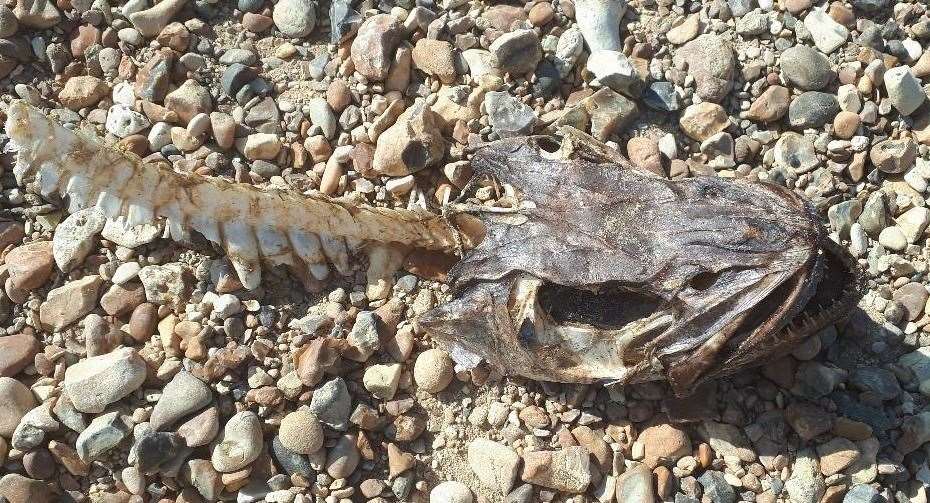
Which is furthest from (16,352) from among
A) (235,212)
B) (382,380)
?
(382,380)

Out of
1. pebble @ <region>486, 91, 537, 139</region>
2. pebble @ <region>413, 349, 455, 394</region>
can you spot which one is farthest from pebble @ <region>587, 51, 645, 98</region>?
pebble @ <region>413, 349, 455, 394</region>

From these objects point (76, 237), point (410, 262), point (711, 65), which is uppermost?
point (711, 65)

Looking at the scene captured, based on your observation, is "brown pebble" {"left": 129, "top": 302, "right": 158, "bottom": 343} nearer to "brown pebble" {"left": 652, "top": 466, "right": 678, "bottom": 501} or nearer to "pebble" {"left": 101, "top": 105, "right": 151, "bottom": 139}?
"pebble" {"left": 101, "top": 105, "right": 151, "bottom": 139}

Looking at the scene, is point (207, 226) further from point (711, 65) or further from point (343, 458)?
point (711, 65)

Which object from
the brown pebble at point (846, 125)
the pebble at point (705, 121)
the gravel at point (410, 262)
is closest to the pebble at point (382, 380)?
the gravel at point (410, 262)

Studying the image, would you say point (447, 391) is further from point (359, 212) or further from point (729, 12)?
point (729, 12)

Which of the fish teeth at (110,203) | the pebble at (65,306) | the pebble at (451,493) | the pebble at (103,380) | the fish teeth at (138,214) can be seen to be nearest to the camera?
the fish teeth at (110,203)

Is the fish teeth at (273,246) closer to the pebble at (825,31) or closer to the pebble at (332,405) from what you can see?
the pebble at (332,405)
